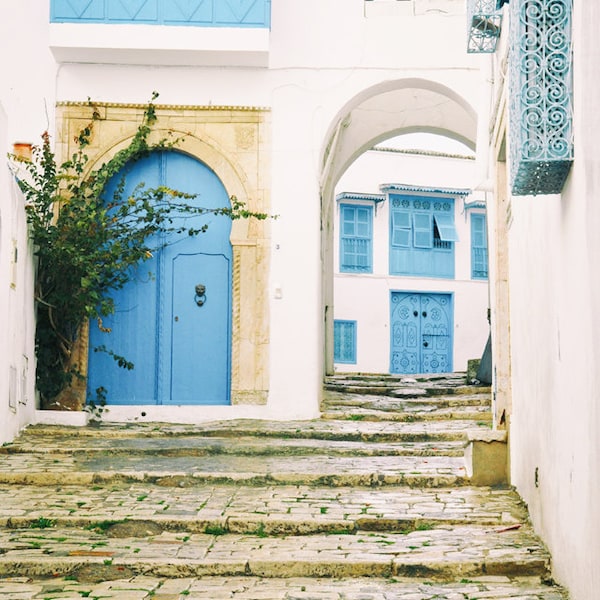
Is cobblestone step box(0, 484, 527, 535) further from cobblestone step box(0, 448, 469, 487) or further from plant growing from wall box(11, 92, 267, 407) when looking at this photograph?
plant growing from wall box(11, 92, 267, 407)

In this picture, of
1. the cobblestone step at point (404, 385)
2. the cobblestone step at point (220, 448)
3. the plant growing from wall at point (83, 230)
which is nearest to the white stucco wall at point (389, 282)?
the cobblestone step at point (404, 385)

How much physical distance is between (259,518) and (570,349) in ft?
8.81

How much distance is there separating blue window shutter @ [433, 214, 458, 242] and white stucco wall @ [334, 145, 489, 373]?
0.21 meters

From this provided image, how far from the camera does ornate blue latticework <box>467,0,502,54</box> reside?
9.23 meters

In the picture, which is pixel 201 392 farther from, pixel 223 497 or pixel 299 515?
pixel 299 515

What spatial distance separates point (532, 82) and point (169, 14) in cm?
799

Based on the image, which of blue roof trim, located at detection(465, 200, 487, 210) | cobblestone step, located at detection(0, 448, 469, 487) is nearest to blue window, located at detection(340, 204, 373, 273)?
blue roof trim, located at detection(465, 200, 487, 210)

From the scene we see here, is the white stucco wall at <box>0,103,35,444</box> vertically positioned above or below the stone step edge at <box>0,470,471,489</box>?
above

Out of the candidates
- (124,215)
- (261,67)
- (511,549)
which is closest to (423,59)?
(261,67)

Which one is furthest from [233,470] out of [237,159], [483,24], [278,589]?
[237,159]

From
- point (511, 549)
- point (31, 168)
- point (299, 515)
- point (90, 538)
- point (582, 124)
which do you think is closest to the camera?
point (582, 124)

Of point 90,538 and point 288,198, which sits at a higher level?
point 288,198

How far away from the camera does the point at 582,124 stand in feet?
15.1

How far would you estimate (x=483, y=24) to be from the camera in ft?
31.2
